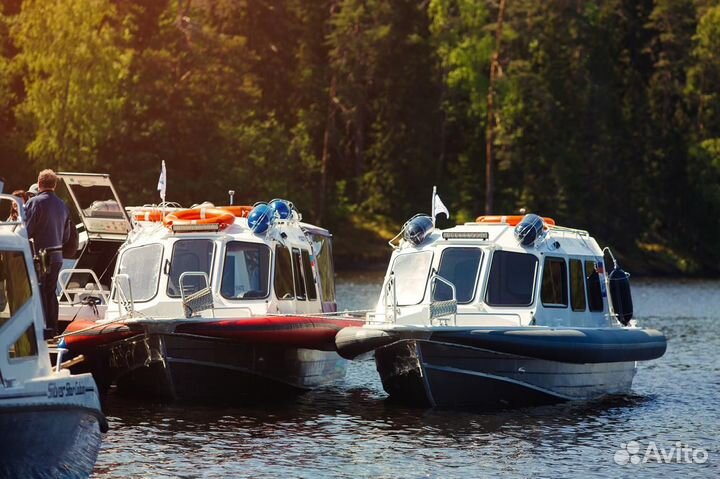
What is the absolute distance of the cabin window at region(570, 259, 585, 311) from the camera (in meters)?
26.2

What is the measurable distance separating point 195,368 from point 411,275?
12.9 feet

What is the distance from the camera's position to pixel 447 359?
2411 cm

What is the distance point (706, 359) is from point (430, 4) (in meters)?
60.1

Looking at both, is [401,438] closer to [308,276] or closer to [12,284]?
[308,276]

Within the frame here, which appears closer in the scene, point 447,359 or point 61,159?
point 447,359

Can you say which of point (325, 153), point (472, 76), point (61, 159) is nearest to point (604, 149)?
point (472, 76)

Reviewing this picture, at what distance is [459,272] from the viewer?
2562 cm

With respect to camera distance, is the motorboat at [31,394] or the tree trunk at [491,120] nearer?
the motorboat at [31,394]

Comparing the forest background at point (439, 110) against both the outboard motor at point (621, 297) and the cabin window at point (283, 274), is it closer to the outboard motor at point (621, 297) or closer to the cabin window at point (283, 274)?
the cabin window at point (283, 274)

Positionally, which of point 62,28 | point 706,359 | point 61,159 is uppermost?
point 62,28

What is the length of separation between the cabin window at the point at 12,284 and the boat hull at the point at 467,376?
9.10m

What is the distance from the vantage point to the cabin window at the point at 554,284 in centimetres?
2555

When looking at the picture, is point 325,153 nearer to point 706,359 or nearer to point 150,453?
point 706,359

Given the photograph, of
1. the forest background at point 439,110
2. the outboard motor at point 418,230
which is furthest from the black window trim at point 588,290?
the forest background at point 439,110
